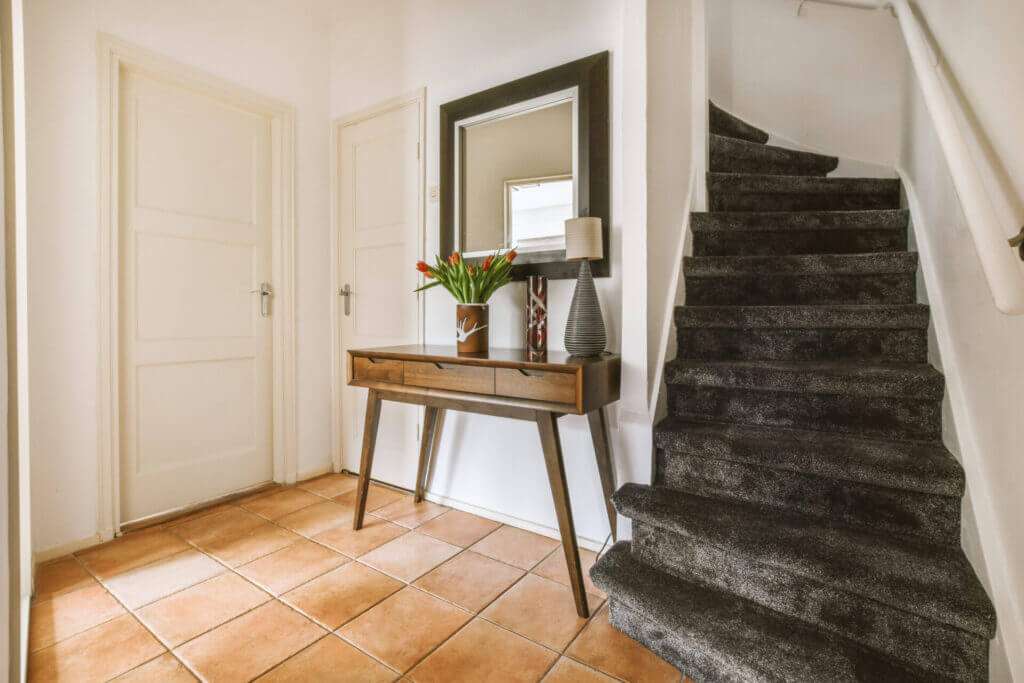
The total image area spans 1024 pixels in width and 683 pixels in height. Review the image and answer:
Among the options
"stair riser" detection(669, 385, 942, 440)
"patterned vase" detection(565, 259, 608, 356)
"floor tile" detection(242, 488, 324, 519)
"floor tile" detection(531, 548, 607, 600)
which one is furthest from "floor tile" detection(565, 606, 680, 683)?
"floor tile" detection(242, 488, 324, 519)

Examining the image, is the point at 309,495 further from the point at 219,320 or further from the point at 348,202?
the point at 348,202

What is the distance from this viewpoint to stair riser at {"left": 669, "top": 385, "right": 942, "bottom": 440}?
1.50 m

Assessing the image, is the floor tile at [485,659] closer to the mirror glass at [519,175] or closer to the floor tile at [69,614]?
the floor tile at [69,614]

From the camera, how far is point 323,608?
1.61 meters

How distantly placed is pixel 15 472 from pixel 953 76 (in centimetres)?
248

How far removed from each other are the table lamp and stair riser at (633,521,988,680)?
2.14 feet

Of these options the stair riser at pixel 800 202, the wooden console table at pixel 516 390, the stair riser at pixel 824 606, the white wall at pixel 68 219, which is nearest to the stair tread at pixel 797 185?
the stair riser at pixel 800 202

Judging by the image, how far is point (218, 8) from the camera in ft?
7.88

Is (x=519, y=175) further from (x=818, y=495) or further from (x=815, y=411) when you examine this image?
(x=818, y=495)

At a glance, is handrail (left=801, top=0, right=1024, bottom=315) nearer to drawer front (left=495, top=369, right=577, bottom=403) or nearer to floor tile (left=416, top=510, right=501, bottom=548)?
drawer front (left=495, top=369, right=577, bottom=403)

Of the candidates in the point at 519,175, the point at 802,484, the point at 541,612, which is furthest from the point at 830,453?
the point at 519,175

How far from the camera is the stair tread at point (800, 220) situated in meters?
2.03

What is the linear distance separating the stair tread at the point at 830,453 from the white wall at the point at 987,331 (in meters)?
0.07

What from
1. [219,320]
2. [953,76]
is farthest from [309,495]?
[953,76]
